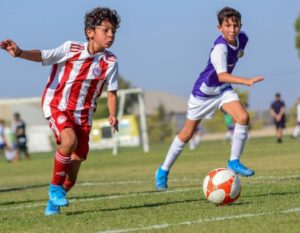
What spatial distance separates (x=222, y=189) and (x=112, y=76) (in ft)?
5.71

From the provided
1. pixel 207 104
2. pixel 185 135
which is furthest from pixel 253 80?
pixel 185 135

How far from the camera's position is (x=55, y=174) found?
850 centimetres

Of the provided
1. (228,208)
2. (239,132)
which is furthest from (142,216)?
(239,132)

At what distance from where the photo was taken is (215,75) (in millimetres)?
10930

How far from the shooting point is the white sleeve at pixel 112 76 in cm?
889

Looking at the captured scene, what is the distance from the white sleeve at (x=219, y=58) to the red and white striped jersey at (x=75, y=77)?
1.82 meters

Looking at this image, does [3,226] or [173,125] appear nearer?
[3,226]

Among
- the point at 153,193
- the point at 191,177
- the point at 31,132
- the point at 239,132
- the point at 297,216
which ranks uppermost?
the point at 297,216

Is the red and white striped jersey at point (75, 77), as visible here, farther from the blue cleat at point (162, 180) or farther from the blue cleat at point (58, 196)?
the blue cleat at point (162, 180)

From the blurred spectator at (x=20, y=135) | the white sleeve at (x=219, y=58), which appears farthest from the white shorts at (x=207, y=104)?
the blurred spectator at (x=20, y=135)

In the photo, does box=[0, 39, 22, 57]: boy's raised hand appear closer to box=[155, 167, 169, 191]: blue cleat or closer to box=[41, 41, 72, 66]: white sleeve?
box=[41, 41, 72, 66]: white sleeve

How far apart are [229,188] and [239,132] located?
2727 millimetres

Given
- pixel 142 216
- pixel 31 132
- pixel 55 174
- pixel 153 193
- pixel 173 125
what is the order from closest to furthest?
pixel 142 216 → pixel 55 174 → pixel 153 193 → pixel 31 132 → pixel 173 125

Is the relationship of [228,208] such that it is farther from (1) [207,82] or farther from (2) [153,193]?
(1) [207,82]
